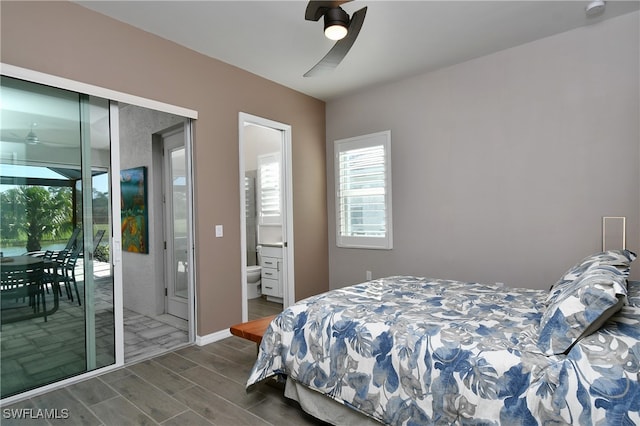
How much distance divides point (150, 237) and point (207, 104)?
6.22ft


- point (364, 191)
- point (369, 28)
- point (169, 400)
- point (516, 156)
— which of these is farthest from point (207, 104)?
point (516, 156)

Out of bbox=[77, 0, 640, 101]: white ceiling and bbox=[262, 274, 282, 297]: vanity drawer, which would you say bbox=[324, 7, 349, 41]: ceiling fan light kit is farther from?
bbox=[262, 274, 282, 297]: vanity drawer

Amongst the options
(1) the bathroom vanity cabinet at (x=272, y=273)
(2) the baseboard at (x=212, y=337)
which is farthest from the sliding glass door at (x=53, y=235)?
(1) the bathroom vanity cabinet at (x=272, y=273)

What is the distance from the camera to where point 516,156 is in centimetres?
358

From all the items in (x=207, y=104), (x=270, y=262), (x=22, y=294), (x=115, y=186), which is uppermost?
(x=207, y=104)

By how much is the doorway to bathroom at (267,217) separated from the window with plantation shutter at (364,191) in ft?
2.58

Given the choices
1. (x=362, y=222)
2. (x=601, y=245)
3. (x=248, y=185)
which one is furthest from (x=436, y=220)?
(x=248, y=185)

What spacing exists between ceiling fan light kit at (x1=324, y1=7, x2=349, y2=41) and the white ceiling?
79 cm

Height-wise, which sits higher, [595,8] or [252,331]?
[595,8]

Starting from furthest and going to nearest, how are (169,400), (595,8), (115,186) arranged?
(115,186), (595,8), (169,400)

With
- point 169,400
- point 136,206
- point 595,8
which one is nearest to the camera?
point 169,400

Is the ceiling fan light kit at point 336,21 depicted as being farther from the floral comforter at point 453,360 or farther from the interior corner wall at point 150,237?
the interior corner wall at point 150,237

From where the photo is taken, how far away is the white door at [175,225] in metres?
4.32

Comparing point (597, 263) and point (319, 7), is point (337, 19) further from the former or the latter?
point (597, 263)
